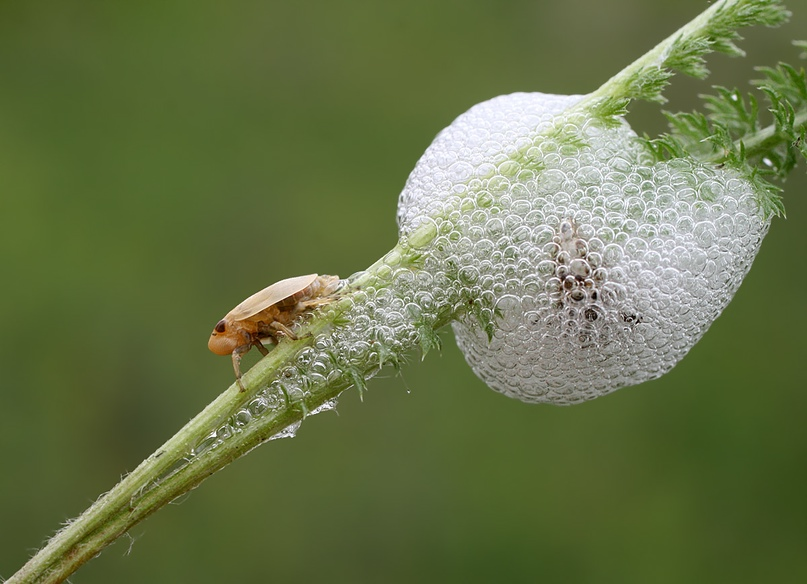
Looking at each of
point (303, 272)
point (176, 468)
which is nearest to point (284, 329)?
point (176, 468)

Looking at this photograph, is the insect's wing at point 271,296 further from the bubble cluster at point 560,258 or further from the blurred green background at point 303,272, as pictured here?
the blurred green background at point 303,272

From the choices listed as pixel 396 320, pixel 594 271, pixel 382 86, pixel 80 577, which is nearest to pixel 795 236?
pixel 382 86

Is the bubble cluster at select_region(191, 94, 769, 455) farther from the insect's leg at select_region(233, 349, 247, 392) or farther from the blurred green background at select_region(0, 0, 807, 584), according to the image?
the blurred green background at select_region(0, 0, 807, 584)

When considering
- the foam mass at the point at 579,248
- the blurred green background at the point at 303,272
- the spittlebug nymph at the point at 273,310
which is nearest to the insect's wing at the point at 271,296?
the spittlebug nymph at the point at 273,310

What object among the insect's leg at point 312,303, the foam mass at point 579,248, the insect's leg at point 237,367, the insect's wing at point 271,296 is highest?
the insect's wing at point 271,296

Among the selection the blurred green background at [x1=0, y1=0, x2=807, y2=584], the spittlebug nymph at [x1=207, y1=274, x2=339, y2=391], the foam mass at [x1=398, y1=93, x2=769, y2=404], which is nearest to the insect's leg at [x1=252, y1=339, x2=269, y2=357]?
the spittlebug nymph at [x1=207, y1=274, x2=339, y2=391]

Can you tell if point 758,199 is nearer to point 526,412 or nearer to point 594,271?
point 594,271
